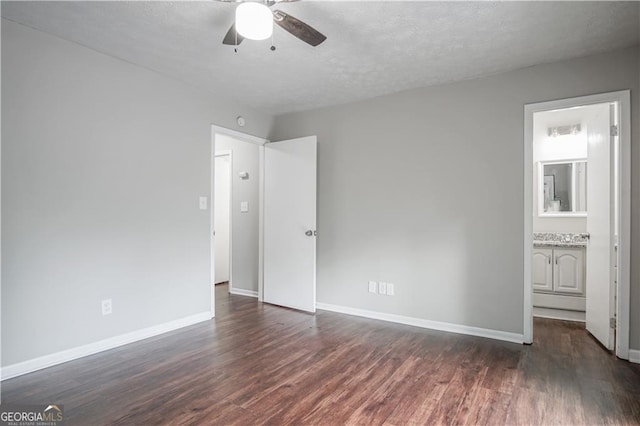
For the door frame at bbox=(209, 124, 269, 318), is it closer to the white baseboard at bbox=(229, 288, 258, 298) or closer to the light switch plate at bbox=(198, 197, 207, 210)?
the light switch plate at bbox=(198, 197, 207, 210)

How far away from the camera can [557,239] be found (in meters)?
4.29

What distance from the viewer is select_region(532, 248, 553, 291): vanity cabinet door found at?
4027 mm

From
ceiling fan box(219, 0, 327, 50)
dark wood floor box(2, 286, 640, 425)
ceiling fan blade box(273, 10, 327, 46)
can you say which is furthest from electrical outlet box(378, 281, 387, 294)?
ceiling fan box(219, 0, 327, 50)

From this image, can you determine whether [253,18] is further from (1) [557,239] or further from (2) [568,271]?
(1) [557,239]

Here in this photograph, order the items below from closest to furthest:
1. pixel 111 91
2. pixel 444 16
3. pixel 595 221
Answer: pixel 444 16 → pixel 111 91 → pixel 595 221

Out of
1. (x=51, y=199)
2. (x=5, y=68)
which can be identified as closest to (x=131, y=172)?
(x=51, y=199)

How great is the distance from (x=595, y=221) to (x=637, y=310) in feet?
2.78

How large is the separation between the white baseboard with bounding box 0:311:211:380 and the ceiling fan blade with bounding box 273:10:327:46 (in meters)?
2.83

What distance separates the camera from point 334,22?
245 centimetres

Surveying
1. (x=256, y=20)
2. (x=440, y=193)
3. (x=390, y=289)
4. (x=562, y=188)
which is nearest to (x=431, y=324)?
(x=390, y=289)

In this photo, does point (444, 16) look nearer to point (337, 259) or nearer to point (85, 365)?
point (337, 259)

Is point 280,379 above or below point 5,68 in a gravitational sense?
below

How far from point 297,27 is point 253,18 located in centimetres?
35

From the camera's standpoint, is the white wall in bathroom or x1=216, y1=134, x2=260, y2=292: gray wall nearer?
the white wall in bathroom
